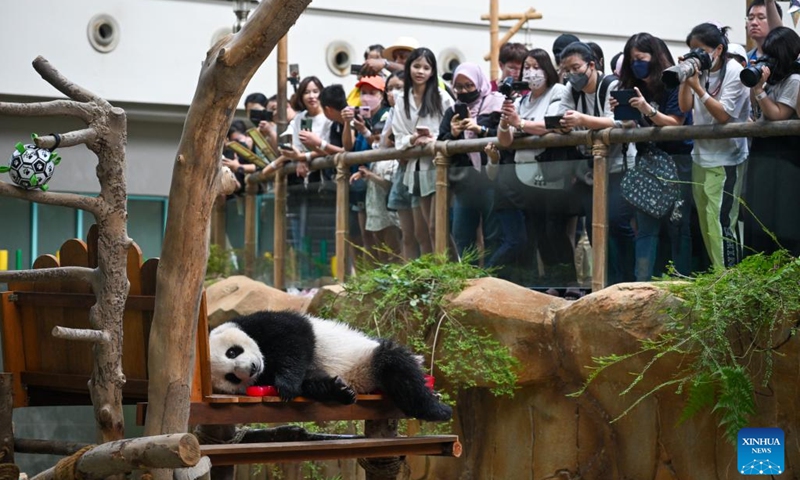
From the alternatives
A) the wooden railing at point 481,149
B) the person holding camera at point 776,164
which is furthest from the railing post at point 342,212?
the person holding camera at point 776,164

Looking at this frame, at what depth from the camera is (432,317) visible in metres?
7.52

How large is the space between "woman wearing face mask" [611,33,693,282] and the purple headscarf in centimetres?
109

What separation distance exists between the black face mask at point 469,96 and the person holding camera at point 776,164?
211 centimetres

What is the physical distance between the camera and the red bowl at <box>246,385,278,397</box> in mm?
4770

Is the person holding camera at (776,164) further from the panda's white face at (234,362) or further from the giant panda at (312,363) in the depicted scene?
the panda's white face at (234,362)

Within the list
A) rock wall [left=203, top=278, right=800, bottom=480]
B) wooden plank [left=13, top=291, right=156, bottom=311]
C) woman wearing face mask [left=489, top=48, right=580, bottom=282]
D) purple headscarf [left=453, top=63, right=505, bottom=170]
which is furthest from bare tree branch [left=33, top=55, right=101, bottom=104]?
purple headscarf [left=453, top=63, right=505, bottom=170]

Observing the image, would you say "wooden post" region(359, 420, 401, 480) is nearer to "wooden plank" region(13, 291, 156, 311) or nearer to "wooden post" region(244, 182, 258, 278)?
"wooden plank" region(13, 291, 156, 311)

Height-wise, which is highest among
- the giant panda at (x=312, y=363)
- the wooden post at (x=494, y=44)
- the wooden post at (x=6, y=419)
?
the wooden post at (x=494, y=44)

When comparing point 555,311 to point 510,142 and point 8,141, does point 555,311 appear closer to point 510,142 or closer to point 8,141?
point 510,142

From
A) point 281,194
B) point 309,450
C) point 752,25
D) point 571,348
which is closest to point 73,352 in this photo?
point 309,450

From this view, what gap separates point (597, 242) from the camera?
7.20 meters

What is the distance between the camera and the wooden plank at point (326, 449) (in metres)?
4.68

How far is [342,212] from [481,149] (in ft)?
5.07

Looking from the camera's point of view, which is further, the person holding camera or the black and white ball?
the person holding camera
